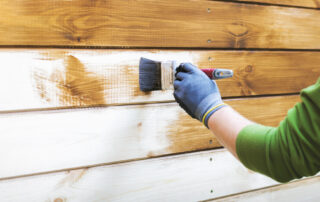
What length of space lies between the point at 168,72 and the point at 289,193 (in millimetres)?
945

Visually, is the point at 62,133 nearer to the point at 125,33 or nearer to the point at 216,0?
the point at 125,33

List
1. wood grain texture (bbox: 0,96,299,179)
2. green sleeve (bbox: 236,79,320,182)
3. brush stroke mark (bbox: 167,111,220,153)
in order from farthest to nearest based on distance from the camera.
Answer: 1. brush stroke mark (bbox: 167,111,220,153)
2. wood grain texture (bbox: 0,96,299,179)
3. green sleeve (bbox: 236,79,320,182)

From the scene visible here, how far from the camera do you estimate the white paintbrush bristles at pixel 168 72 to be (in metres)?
1.04

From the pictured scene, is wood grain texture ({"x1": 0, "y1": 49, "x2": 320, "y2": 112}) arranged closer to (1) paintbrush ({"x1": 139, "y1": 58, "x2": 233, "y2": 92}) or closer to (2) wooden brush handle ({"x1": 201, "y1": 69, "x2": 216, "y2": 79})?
(1) paintbrush ({"x1": 139, "y1": 58, "x2": 233, "y2": 92})

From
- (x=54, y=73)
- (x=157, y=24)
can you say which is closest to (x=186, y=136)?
(x=157, y=24)

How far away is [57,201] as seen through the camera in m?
1.03

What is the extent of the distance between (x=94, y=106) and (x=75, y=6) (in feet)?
1.16

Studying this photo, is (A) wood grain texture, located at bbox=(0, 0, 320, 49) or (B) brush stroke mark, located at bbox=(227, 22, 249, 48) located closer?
(A) wood grain texture, located at bbox=(0, 0, 320, 49)

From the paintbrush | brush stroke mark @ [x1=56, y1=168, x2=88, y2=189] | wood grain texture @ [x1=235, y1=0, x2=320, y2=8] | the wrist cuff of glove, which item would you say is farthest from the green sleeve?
wood grain texture @ [x1=235, y1=0, x2=320, y2=8]

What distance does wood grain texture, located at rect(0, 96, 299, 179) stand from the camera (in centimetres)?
96

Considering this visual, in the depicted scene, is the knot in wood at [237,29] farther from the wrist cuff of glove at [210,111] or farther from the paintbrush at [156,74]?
the wrist cuff of glove at [210,111]

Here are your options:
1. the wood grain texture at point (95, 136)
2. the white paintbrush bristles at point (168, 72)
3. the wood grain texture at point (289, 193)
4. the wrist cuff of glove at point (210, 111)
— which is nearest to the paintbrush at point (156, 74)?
the white paintbrush bristles at point (168, 72)

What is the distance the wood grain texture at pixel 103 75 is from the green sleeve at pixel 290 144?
477 millimetres

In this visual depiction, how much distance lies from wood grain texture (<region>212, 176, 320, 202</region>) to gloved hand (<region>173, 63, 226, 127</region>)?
63 cm
